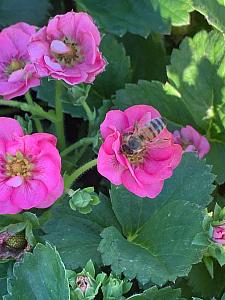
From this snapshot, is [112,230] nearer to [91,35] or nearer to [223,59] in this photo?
[91,35]

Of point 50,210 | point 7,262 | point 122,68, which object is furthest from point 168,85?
point 7,262

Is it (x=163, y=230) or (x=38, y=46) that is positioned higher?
(x=38, y=46)

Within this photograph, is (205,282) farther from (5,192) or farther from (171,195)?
(5,192)

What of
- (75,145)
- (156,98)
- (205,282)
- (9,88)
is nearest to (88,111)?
(75,145)

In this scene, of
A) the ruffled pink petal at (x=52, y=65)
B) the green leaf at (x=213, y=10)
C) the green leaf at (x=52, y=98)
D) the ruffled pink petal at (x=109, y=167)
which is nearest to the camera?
the ruffled pink petal at (x=109, y=167)

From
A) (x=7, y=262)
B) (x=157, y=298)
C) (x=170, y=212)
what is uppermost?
(x=170, y=212)

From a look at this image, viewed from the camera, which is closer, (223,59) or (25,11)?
(223,59)

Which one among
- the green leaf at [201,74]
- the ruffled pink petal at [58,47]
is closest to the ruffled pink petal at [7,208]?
the ruffled pink petal at [58,47]

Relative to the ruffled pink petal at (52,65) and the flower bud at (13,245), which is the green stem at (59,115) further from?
the flower bud at (13,245)
